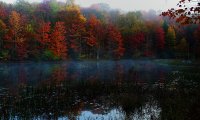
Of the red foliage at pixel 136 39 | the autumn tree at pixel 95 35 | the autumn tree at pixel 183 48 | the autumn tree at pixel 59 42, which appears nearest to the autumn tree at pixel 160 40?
the red foliage at pixel 136 39

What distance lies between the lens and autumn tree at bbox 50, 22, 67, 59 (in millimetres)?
70125

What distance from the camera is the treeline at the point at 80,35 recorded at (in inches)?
2692

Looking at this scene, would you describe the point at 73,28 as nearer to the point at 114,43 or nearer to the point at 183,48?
the point at 114,43

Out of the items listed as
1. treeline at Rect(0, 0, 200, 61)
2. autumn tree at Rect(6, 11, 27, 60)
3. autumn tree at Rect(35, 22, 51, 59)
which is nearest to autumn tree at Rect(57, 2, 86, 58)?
treeline at Rect(0, 0, 200, 61)

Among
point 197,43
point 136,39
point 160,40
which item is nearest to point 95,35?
point 136,39

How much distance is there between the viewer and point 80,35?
76.6 m

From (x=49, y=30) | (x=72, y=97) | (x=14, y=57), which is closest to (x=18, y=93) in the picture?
(x=72, y=97)

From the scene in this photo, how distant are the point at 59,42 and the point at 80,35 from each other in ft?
20.6

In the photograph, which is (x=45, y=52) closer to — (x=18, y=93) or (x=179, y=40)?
(x=179, y=40)

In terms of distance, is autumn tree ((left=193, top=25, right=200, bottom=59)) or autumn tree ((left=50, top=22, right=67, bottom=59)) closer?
autumn tree ((left=50, top=22, right=67, bottom=59))

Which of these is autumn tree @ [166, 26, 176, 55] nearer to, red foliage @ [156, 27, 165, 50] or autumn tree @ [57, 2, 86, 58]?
red foliage @ [156, 27, 165, 50]

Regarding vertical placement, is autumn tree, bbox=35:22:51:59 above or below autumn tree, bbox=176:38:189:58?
above

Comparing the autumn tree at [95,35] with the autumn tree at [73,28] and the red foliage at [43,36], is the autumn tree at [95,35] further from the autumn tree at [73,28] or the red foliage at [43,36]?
the red foliage at [43,36]

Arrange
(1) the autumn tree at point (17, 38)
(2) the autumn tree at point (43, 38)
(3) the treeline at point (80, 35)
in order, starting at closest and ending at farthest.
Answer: (1) the autumn tree at point (17, 38)
(3) the treeline at point (80, 35)
(2) the autumn tree at point (43, 38)
